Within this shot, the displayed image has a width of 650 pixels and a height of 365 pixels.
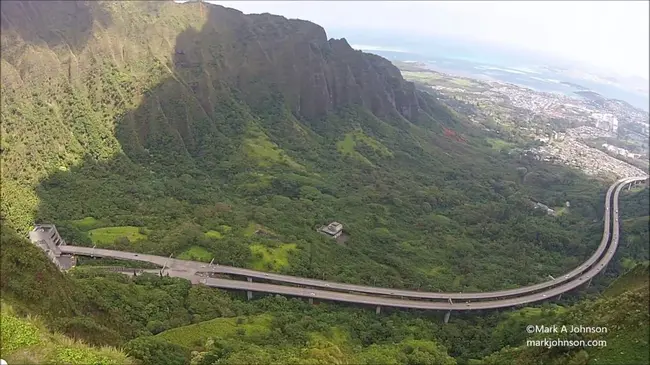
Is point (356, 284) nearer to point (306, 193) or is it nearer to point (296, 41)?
point (306, 193)

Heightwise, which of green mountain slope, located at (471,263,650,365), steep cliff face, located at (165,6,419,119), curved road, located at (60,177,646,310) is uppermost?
steep cliff face, located at (165,6,419,119)

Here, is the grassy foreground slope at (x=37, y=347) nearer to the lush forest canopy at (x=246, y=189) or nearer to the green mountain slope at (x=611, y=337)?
the lush forest canopy at (x=246, y=189)

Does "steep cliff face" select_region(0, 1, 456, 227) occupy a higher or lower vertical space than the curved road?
higher

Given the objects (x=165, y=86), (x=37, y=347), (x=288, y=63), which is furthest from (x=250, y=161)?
(x=37, y=347)

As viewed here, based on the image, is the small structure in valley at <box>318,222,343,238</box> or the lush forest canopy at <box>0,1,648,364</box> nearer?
the lush forest canopy at <box>0,1,648,364</box>

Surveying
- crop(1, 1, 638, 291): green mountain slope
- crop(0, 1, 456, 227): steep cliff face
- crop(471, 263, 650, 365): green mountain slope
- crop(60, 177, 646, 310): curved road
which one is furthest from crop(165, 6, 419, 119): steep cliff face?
crop(471, 263, 650, 365): green mountain slope

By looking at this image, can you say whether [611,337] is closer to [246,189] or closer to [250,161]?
[246,189]

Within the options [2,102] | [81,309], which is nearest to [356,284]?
[81,309]

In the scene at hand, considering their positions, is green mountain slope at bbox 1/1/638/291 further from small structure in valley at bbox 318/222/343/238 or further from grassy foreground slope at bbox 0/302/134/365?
grassy foreground slope at bbox 0/302/134/365
